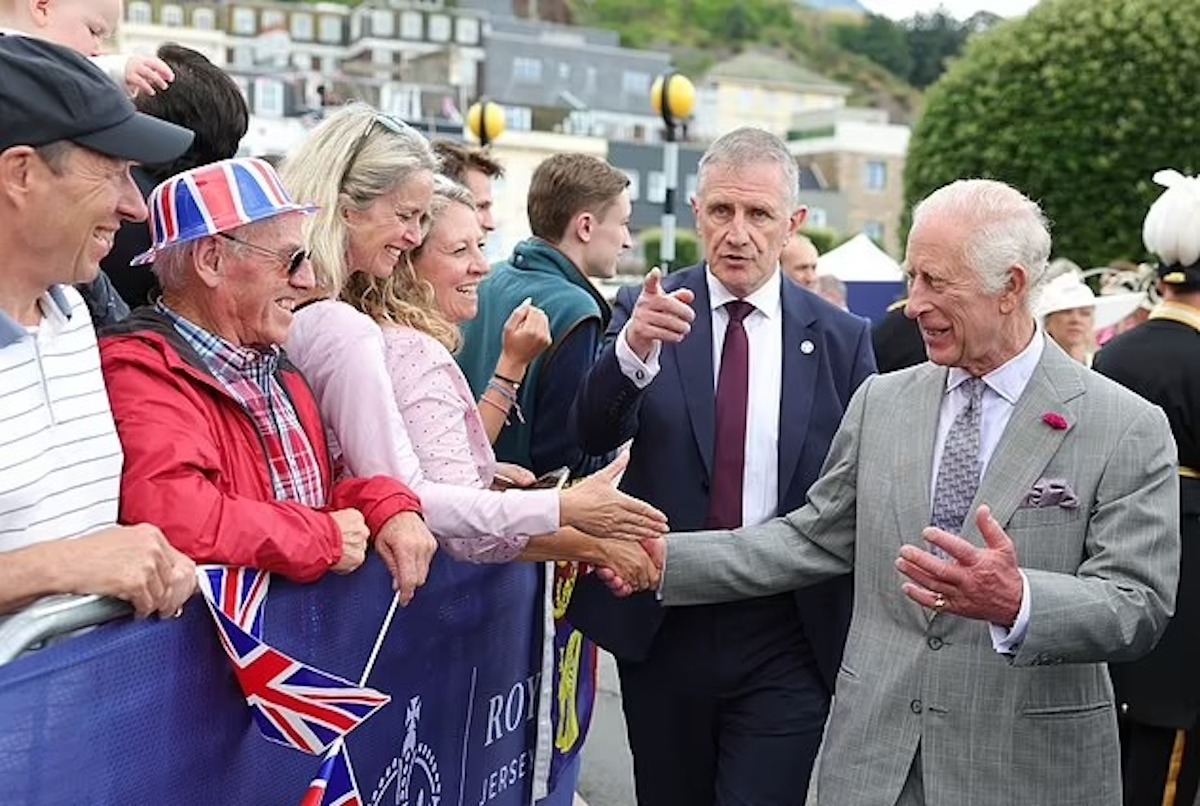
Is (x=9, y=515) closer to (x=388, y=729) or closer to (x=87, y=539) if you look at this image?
(x=87, y=539)

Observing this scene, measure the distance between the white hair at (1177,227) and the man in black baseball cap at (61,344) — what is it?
367 centimetres

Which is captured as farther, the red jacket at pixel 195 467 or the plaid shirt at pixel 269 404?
the plaid shirt at pixel 269 404

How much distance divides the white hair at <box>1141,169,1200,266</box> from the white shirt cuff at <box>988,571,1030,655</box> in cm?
240

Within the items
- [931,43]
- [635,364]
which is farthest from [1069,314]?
[931,43]

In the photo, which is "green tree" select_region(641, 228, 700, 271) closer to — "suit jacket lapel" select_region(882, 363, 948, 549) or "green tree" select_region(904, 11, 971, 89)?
"suit jacket lapel" select_region(882, 363, 948, 549)

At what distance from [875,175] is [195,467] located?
90983mm

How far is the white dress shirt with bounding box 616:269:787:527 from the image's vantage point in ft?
14.1

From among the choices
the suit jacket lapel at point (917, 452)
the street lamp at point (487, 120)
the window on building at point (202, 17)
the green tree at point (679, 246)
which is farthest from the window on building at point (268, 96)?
the suit jacket lapel at point (917, 452)

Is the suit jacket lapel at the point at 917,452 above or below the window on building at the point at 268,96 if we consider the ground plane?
above

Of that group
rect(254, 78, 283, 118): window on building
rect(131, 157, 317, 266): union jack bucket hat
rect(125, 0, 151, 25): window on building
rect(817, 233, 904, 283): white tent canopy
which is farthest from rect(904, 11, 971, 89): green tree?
rect(131, 157, 317, 266): union jack bucket hat

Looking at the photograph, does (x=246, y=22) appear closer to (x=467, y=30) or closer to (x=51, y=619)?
(x=467, y=30)

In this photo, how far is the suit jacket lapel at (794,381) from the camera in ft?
14.0

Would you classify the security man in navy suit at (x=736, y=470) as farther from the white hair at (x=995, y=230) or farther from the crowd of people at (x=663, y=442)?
the white hair at (x=995, y=230)

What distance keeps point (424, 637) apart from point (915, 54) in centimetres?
17210
